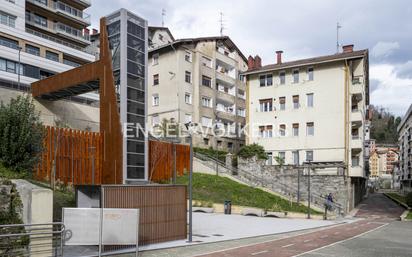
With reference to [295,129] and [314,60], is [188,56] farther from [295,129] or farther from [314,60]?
[295,129]

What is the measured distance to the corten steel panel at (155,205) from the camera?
15.6 m

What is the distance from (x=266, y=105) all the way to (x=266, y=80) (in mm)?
2848

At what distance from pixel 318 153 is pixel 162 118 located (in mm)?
18891

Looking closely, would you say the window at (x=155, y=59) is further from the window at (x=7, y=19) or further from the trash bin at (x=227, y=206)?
the trash bin at (x=227, y=206)

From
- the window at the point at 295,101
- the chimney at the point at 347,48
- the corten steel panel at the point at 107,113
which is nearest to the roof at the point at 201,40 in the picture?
the window at the point at 295,101

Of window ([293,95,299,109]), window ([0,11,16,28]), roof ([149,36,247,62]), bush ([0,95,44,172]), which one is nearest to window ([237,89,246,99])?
roof ([149,36,247,62])

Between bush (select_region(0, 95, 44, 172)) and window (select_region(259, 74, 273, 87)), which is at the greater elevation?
window (select_region(259, 74, 273, 87))

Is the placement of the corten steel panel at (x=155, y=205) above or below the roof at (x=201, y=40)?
below

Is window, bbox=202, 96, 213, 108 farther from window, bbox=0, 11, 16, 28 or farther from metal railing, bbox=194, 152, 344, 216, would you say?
window, bbox=0, 11, 16, 28

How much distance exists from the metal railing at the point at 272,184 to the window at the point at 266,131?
7.30 metres

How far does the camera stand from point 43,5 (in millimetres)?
55719

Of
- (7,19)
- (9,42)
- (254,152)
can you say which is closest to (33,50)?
(9,42)

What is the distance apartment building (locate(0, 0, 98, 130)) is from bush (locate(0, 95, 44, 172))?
17.9 m

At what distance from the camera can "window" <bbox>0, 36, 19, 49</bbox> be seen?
4496 centimetres
